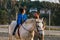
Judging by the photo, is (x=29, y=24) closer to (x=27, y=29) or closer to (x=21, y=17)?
(x=27, y=29)

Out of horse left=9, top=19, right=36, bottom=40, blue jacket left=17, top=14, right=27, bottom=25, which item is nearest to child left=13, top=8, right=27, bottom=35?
blue jacket left=17, top=14, right=27, bottom=25

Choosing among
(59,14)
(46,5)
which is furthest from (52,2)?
(59,14)

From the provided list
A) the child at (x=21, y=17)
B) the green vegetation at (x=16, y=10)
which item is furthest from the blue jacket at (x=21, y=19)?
the green vegetation at (x=16, y=10)

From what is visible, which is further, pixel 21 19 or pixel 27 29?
pixel 21 19

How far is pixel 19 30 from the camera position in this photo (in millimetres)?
9281

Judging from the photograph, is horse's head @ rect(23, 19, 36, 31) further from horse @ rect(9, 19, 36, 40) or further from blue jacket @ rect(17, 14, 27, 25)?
blue jacket @ rect(17, 14, 27, 25)

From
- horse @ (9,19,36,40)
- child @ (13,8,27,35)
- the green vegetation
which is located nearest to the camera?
horse @ (9,19,36,40)

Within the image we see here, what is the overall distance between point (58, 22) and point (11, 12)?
651cm

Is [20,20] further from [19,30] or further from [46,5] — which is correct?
[46,5]

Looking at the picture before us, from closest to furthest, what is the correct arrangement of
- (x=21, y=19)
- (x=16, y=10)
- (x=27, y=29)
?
(x=27, y=29) < (x=21, y=19) < (x=16, y=10)

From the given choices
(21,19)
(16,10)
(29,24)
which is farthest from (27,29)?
(16,10)

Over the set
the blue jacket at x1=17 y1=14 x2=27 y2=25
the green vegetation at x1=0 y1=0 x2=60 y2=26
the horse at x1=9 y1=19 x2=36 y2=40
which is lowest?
the green vegetation at x1=0 y1=0 x2=60 y2=26

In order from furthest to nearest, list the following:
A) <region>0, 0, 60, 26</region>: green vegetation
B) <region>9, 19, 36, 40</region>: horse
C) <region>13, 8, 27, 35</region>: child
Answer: <region>0, 0, 60, 26</region>: green vegetation
<region>13, 8, 27, 35</region>: child
<region>9, 19, 36, 40</region>: horse

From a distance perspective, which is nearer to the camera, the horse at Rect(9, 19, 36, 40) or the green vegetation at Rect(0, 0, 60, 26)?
the horse at Rect(9, 19, 36, 40)
